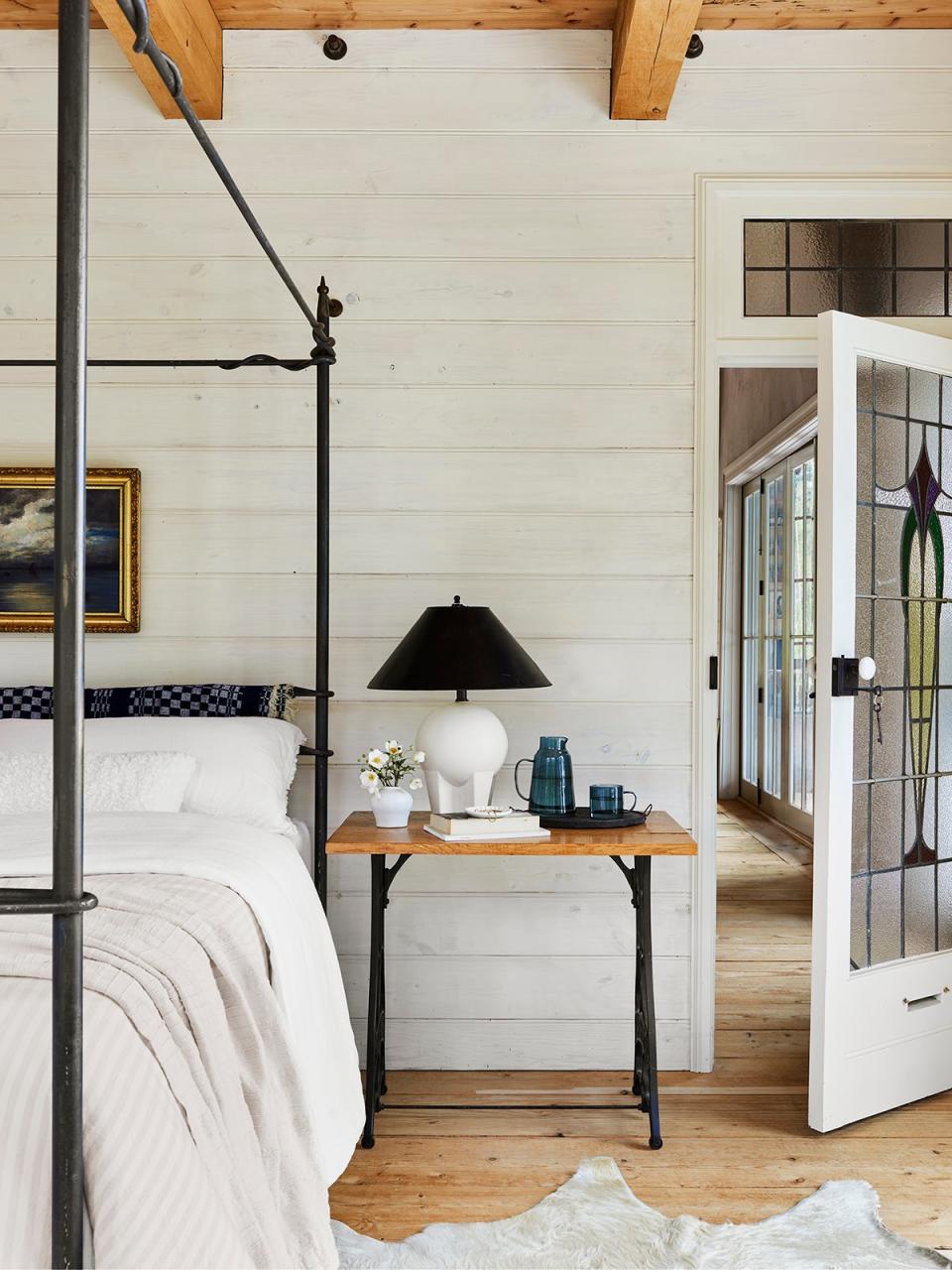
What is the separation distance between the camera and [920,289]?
3461 millimetres

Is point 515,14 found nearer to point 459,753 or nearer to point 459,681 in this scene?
point 459,681

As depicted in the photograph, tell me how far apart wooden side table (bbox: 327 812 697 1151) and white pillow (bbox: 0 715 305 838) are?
0.72ft

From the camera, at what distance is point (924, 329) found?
136 inches

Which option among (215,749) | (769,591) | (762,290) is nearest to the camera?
(215,749)

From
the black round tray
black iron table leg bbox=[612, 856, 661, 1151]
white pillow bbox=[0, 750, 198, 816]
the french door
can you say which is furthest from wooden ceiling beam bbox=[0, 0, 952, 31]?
the french door

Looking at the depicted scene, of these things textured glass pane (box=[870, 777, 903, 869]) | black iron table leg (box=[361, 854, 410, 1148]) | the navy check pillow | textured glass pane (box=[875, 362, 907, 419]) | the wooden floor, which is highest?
textured glass pane (box=[875, 362, 907, 419])

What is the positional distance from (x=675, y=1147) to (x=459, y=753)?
1105mm

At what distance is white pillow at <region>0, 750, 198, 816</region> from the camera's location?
8.80 feet

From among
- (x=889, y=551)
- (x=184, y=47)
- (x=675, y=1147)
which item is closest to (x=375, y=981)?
(x=675, y=1147)

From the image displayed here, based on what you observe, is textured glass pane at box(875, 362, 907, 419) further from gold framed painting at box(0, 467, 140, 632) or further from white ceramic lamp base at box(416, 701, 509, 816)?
gold framed painting at box(0, 467, 140, 632)

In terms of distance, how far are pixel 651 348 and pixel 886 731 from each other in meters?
1.30

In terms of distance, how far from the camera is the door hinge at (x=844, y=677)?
2.89 metres

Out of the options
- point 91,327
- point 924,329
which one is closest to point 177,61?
point 91,327

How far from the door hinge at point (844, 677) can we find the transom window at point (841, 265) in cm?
117
